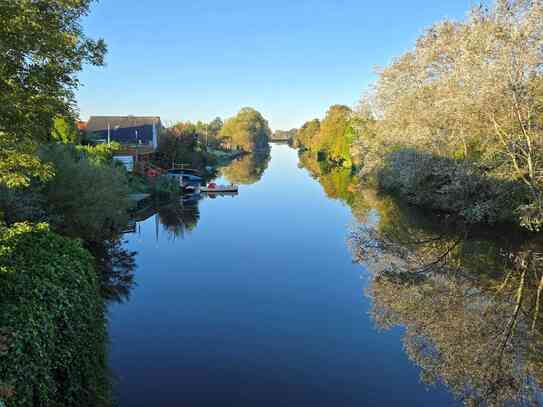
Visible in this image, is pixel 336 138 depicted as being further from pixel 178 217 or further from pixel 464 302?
pixel 464 302

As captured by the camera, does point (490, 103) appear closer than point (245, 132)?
Yes

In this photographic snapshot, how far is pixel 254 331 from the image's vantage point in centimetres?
1113

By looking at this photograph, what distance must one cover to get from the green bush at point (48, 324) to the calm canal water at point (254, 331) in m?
1.72

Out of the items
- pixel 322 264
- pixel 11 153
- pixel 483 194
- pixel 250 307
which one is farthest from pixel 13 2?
pixel 483 194

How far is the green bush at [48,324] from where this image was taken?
484 centimetres

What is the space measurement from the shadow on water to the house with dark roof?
36.6m

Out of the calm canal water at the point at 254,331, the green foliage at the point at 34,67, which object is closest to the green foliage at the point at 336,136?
the calm canal water at the point at 254,331

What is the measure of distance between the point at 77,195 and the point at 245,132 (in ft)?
320

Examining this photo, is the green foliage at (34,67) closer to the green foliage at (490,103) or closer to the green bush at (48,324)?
the green bush at (48,324)

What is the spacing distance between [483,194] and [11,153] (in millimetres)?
22221

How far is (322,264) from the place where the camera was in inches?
684

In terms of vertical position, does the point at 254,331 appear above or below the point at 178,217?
below

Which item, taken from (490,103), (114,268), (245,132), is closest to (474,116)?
(490,103)

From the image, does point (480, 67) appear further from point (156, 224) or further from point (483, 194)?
point (156, 224)
